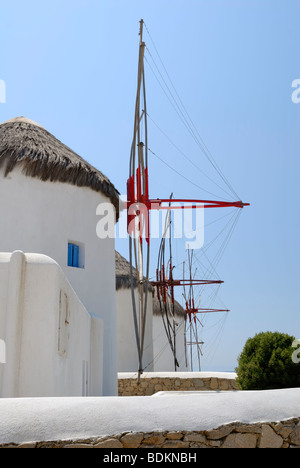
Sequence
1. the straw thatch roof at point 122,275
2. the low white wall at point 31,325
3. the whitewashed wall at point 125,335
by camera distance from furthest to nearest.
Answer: the straw thatch roof at point 122,275, the whitewashed wall at point 125,335, the low white wall at point 31,325

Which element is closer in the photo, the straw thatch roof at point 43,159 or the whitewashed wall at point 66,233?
the whitewashed wall at point 66,233

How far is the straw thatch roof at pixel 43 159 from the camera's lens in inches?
433

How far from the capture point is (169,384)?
15219mm

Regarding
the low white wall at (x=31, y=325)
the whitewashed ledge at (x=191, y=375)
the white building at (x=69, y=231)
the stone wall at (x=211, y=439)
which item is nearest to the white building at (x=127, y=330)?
the whitewashed ledge at (x=191, y=375)

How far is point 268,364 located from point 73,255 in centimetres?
571

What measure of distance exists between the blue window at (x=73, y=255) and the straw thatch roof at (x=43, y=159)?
1.40 meters

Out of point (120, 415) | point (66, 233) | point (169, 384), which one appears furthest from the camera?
point (169, 384)

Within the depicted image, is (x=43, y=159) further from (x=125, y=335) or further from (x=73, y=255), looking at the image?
(x=125, y=335)

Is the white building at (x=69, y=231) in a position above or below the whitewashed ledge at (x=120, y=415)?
above

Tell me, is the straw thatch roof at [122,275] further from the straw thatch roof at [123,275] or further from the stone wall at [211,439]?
the stone wall at [211,439]

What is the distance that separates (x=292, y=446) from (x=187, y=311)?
881 inches

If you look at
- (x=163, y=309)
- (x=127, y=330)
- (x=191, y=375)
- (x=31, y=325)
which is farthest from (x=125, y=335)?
(x=31, y=325)

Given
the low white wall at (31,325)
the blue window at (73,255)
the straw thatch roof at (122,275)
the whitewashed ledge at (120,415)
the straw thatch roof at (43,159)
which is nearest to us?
the whitewashed ledge at (120,415)
